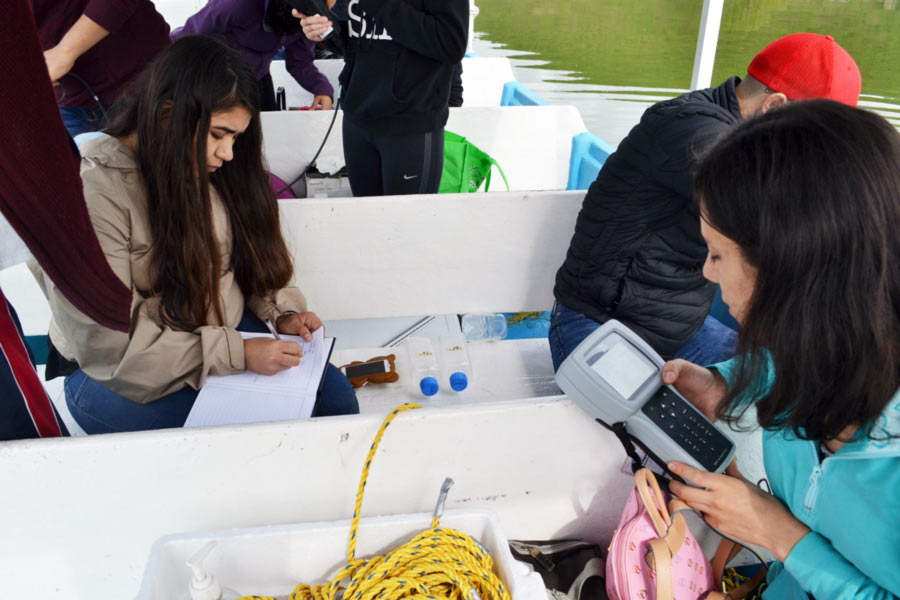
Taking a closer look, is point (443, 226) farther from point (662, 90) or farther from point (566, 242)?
→ point (662, 90)

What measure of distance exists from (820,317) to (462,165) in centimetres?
225

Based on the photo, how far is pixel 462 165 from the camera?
2855mm

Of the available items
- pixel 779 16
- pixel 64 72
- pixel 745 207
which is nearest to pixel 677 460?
pixel 745 207

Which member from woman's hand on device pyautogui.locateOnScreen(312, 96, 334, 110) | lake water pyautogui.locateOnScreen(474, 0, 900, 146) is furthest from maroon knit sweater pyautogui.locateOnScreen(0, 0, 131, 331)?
woman's hand on device pyautogui.locateOnScreen(312, 96, 334, 110)

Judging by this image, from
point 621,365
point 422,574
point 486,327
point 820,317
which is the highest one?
Result: point 820,317

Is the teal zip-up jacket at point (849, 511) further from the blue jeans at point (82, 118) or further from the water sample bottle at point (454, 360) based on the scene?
the blue jeans at point (82, 118)

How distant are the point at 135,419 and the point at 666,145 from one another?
1.32 metres

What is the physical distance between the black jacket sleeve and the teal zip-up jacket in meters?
1.50

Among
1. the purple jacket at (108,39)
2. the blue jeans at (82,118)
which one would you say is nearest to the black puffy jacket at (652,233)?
the purple jacket at (108,39)

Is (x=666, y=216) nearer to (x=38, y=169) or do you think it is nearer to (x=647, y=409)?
(x=647, y=409)

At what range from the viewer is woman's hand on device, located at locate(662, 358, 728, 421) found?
1103 mm

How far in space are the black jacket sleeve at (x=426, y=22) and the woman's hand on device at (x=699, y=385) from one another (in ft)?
4.23

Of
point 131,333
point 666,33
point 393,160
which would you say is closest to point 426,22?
point 393,160

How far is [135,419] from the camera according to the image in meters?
1.33
